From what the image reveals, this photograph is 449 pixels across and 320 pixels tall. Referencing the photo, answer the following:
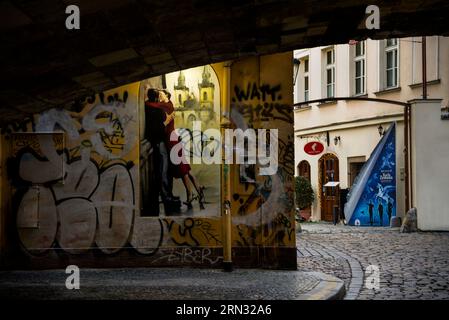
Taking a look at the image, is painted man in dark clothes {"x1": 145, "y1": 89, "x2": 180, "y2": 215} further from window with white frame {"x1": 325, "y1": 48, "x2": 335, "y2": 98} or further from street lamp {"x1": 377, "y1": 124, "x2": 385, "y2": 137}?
window with white frame {"x1": 325, "y1": 48, "x2": 335, "y2": 98}

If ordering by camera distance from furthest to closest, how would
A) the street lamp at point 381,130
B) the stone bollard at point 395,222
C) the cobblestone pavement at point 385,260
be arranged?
the street lamp at point 381,130 < the stone bollard at point 395,222 < the cobblestone pavement at point 385,260

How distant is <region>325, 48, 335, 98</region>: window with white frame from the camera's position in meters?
29.8

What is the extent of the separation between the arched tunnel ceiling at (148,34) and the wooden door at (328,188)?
20542mm

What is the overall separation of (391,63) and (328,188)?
635 cm

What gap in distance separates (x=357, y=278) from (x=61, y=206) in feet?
16.7

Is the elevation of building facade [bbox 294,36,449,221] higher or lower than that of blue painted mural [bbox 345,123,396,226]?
higher

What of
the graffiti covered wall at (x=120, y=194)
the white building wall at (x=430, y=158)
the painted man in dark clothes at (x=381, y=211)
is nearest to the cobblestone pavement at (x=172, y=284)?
the graffiti covered wall at (x=120, y=194)

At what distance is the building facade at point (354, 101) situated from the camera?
24.1 m

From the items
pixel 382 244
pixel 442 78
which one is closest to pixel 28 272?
pixel 382 244

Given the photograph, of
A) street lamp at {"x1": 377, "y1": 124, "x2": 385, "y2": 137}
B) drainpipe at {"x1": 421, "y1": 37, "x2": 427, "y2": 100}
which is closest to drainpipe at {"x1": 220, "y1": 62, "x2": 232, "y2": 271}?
drainpipe at {"x1": 421, "y1": 37, "x2": 427, "y2": 100}

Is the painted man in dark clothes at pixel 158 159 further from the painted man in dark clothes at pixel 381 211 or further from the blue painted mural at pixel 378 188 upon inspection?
the painted man in dark clothes at pixel 381 211

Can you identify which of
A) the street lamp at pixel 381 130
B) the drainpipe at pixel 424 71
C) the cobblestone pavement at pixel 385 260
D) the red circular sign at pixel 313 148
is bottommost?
the cobblestone pavement at pixel 385 260

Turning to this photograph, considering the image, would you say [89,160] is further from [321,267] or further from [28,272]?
[321,267]

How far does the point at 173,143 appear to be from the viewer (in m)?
12.2
